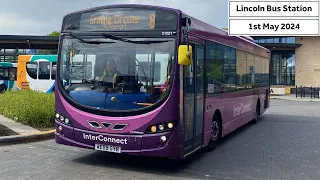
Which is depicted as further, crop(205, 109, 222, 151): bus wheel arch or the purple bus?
crop(205, 109, 222, 151): bus wheel arch

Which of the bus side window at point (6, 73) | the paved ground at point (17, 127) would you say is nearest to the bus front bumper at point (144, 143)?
the paved ground at point (17, 127)

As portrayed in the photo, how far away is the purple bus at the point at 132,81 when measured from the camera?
22.1ft

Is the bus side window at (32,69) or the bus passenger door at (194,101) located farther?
the bus side window at (32,69)

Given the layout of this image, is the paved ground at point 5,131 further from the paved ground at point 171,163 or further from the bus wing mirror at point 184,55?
the bus wing mirror at point 184,55

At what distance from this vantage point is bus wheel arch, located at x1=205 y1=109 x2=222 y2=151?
9148mm

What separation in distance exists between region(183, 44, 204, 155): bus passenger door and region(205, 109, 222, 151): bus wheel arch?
1.04m

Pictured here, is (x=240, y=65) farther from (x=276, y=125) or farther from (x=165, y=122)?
(x=165, y=122)

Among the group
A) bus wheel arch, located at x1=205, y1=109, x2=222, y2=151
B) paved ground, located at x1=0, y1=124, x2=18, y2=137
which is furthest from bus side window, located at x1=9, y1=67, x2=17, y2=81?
bus wheel arch, located at x1=205, y1=109, x2=222, y2=151

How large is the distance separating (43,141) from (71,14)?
4021 millimetres

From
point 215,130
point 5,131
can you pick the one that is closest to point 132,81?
point 215,130

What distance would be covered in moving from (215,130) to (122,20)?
12.3ft

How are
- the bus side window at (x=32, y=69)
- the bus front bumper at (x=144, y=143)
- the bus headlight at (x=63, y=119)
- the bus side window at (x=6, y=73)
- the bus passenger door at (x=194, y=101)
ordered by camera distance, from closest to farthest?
the bus front bumper at (x=144, y=143) → the bus passenger door at (x=194, y=101) → the bus headlight at (x=63, y=119) → the bus side window at (x=32, y=69) → the bus side window at (x=6, y=73)

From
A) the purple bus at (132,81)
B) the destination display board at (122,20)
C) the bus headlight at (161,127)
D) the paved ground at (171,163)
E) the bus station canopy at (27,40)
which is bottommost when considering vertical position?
the paved ground at (171,163)

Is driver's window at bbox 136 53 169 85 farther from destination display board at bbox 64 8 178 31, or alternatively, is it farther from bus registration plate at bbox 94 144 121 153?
bus registration plate at bbox 94 144 121 153
